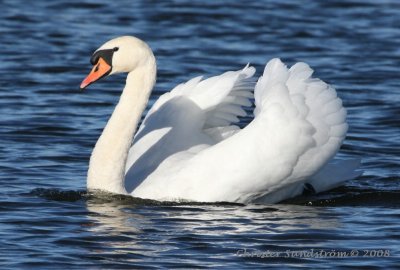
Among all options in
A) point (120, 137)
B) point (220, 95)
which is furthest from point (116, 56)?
point (220, 95)

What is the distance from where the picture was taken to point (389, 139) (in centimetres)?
1409

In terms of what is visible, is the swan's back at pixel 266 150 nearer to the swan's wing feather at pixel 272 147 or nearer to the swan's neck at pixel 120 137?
the swan's wing feather at pixel 272 147

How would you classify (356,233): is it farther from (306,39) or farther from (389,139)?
(306,39)

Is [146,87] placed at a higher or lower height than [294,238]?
higher

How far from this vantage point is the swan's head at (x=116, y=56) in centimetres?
1078

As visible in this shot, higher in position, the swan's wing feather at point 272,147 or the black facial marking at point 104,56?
the black facial marking at point 104,56

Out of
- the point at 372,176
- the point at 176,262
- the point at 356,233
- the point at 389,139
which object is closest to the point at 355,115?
the point at 389,139

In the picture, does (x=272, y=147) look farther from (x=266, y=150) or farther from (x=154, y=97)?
(x=154, y=97)

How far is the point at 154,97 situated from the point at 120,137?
5.31 metres

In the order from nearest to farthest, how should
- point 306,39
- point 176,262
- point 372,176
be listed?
point 176,262 < point 372,176 < point 306,39

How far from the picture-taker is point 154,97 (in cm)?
1631

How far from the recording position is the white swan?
10.6 metres

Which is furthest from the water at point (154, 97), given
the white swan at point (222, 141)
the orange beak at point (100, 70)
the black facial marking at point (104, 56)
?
the black facial marking at point (104, 56)

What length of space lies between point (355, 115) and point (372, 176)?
3089 mm
